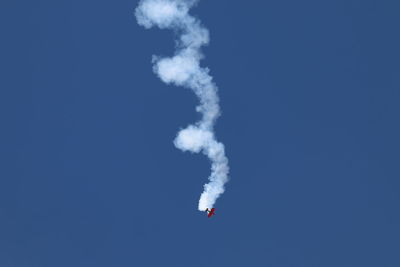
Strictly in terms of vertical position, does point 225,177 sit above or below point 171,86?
below

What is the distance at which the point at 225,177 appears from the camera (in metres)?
72.6

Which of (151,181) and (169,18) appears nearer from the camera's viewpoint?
(169,18)

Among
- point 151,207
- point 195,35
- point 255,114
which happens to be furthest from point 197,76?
point 151,207

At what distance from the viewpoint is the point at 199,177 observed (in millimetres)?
74625

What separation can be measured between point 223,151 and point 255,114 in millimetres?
5350

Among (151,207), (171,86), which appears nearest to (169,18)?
(171,86)

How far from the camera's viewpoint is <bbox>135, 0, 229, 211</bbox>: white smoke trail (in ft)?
226

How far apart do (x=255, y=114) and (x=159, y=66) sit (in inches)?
A: 411

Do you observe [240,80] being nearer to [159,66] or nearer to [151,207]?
[159,66]

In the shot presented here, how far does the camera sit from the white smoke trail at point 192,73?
68.8m

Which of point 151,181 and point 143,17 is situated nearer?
point 143,17

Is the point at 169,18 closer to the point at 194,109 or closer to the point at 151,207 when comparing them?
the point at 194,109

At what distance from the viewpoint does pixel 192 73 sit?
68938 mm

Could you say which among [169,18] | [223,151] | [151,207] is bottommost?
[151,207]
